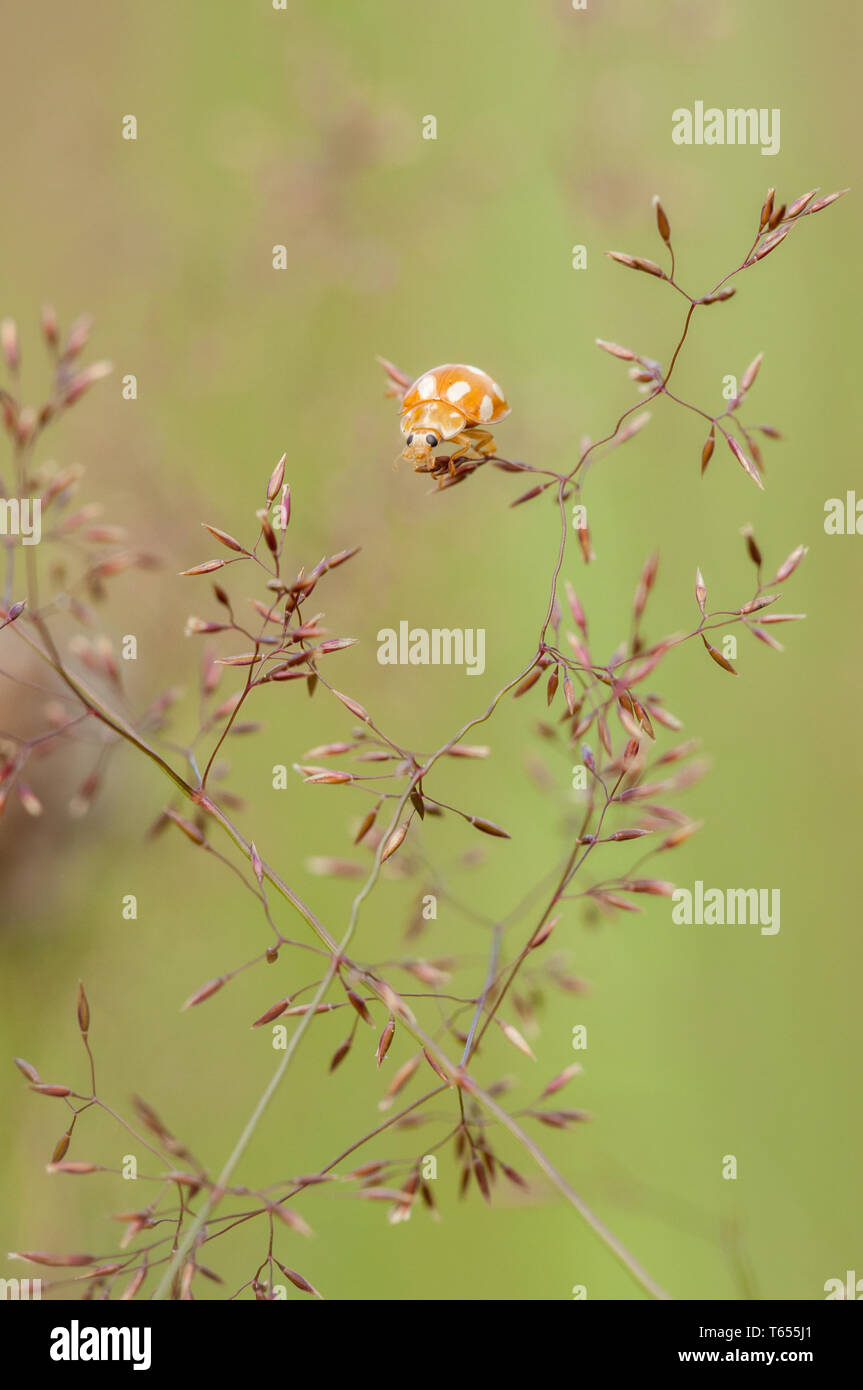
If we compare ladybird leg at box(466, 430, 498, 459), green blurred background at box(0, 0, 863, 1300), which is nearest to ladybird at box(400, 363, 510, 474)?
ladybird leg at box(466, 430, 498, 459)

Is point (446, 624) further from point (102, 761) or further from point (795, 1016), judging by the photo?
point (795, 1016)

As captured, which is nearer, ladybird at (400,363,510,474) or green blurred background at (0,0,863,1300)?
ladybird at (400,363,510,474)

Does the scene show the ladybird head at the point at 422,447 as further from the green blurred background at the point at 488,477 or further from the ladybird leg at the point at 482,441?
the green blurred background at the point at 488,477

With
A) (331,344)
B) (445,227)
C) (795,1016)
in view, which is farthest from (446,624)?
(795,1016)

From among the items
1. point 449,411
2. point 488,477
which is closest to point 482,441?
point 449,411

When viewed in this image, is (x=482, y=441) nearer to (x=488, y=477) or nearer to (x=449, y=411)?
(x=449, y=411)

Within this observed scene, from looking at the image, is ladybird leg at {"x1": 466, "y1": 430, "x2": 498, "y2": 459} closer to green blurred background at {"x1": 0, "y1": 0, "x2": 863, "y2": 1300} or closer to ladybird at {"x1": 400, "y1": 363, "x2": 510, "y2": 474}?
ladybird at {"x1": 400, "y1": 363, "x2": 510, "y2": 474}

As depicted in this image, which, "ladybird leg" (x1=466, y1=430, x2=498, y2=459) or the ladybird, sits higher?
the ladybird
